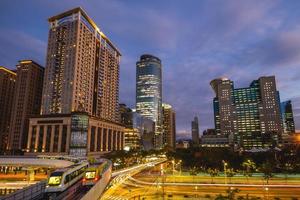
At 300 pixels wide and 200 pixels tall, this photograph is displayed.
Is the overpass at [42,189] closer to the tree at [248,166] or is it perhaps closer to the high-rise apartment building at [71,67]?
the tree at [248,166]

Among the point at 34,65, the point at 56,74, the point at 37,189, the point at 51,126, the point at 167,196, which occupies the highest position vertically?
the point at 34,65

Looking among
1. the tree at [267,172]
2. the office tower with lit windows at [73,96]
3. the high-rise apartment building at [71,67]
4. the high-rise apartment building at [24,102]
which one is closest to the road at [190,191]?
the tree at [267,172]

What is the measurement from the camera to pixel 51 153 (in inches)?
5133

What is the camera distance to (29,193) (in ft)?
108

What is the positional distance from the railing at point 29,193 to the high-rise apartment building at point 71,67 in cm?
10726

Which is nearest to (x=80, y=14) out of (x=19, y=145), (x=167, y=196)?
(x=19, y=145)

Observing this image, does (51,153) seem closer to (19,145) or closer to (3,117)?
(19,145)

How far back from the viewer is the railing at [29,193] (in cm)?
2715

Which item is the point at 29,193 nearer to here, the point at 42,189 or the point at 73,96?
the point at 42,189

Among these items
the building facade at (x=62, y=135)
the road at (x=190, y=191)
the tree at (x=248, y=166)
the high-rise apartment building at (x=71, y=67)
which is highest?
the high-rise apartment building at (x=71, y=67)

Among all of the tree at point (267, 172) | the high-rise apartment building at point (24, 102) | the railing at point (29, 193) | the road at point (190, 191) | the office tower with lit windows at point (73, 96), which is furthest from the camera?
the high-rise apartment building at point (24, 102)

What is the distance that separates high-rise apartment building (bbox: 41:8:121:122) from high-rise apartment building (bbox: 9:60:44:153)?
35852 millimetres

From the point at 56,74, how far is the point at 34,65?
45.7 m

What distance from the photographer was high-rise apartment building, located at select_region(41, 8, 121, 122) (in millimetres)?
145750
